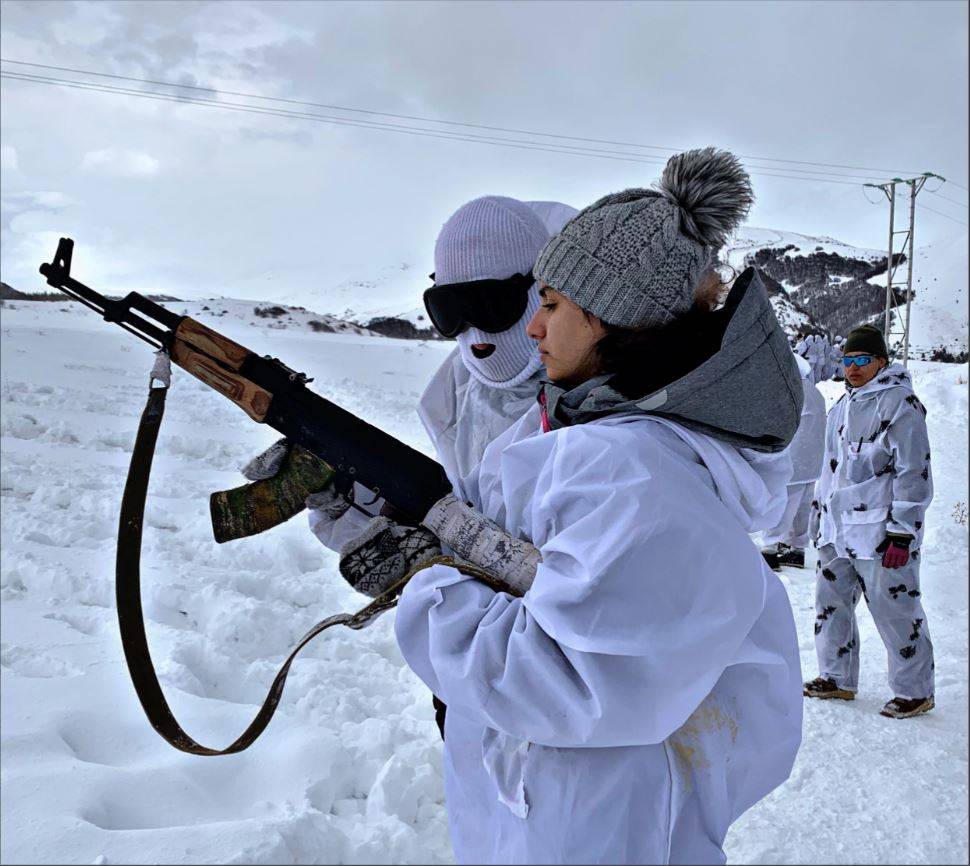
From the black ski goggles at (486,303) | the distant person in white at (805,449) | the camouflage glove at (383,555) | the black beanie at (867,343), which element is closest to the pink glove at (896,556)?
the distant person in white at (805,449)

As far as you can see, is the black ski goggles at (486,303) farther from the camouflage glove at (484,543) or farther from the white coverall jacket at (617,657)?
the white coverall jacket at (617,657)

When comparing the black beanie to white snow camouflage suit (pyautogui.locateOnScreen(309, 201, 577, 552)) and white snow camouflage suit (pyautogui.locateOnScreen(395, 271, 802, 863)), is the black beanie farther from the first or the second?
white snow camouflage suit (pyautogui.locateOnScreen(395, 271, 802, 863))

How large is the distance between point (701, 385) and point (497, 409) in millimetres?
1255

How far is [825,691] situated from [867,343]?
6.04ft

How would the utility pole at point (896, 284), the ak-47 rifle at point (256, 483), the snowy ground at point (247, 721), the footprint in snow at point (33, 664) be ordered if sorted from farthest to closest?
1. the utility pole at point (896, 284)
2. the footprint in snow at point (33, 664)
3. the snowy ground at point (247, 721)
4. the ak-47 rifle at point (256, 483)

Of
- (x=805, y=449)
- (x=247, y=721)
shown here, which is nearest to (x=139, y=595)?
(x=247, y=721)

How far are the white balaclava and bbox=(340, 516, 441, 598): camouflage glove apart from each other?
0.91 metres

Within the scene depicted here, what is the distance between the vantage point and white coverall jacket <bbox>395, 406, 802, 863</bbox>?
1018 millimetres

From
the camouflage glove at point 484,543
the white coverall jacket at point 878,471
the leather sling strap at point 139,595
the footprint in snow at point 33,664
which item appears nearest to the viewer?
the camouflage glove at point 484,543

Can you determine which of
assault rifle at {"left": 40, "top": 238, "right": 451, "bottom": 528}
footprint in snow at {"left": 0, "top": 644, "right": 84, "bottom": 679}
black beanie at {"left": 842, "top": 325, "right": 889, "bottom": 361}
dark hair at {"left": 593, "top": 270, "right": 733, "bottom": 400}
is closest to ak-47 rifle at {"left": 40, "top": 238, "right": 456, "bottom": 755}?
assault rifle at {"left": 40, "top": 238, "right": 451, "bottom": 528}

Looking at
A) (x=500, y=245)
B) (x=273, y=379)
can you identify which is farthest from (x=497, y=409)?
(x=273, y=379)

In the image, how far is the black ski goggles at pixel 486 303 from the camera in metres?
2.19

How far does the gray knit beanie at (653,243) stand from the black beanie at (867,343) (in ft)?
10.2

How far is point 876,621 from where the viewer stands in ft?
12.3
